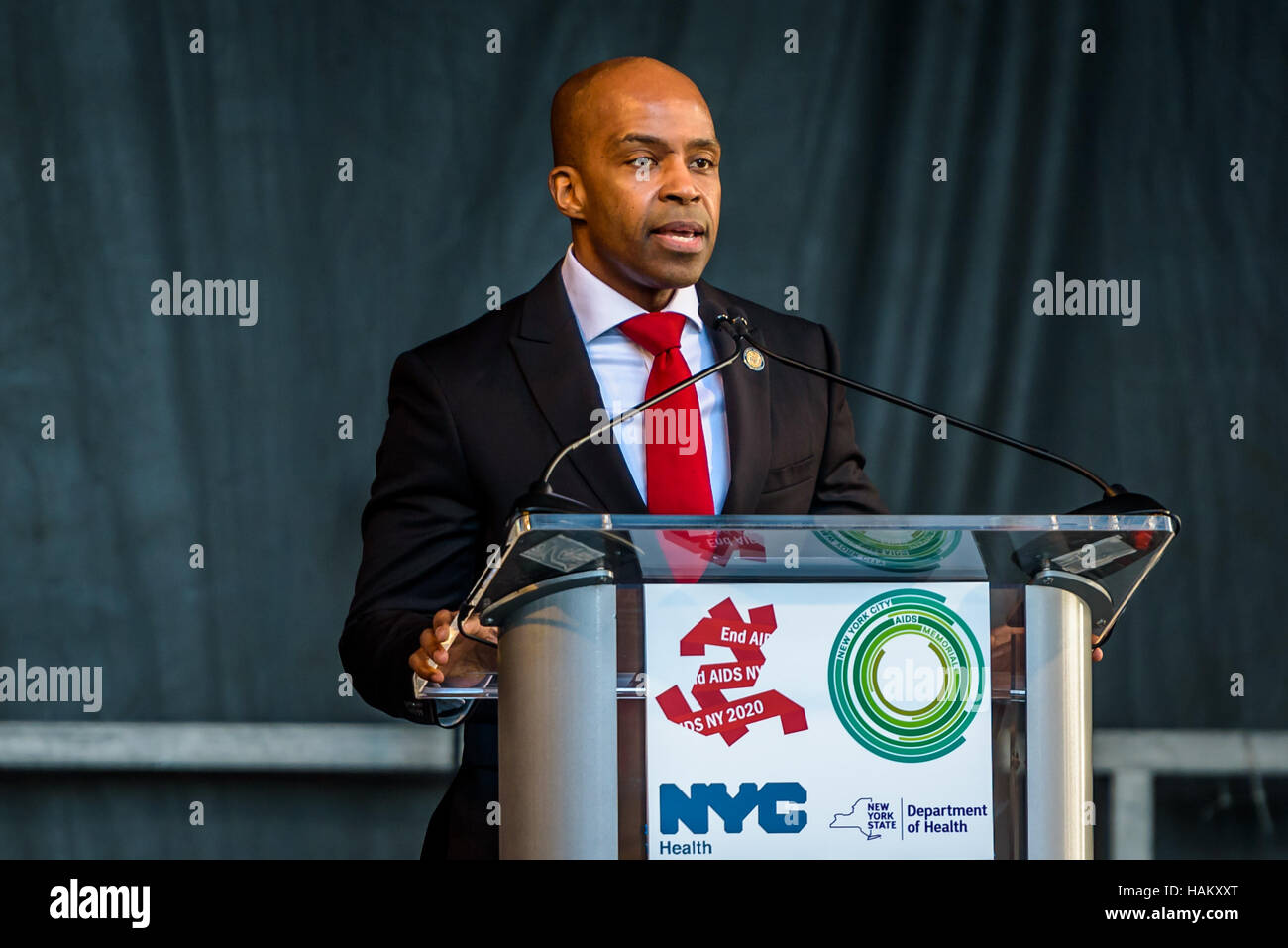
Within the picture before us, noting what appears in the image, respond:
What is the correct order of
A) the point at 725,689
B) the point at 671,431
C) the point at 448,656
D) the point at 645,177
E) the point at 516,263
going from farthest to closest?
the point at 516,263
the point at 645,177
the point at 671,431
the point at 448,656
the point at 725,689

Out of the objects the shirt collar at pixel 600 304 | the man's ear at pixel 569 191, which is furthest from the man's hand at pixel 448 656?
the man's ear at pixel 569 191

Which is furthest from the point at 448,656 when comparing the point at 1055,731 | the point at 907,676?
the point at 1055,731

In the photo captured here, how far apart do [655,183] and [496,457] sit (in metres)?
0.39

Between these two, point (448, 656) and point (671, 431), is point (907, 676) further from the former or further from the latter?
point (671, 431)

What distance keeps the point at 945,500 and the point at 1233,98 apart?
94 centimetres

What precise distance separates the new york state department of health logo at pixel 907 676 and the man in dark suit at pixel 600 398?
60 cm

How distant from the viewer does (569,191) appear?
2160 mm

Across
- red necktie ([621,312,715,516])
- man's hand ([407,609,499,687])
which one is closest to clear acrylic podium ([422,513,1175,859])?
man's hand ([407,609,499,687])

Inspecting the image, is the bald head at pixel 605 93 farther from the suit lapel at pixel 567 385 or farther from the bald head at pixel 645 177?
the suit lapel at pixel 567 385

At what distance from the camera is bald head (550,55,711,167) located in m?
2.08

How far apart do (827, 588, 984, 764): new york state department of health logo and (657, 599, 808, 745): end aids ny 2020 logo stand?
1.9 inches

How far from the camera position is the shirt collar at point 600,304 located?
209 cm

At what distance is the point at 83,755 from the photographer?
3.09 m

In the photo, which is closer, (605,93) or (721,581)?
(721,581)
